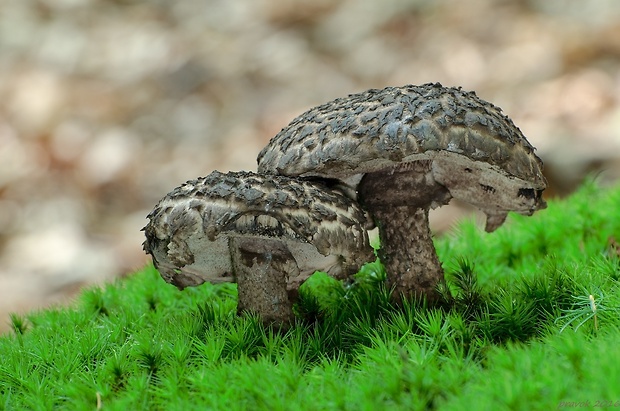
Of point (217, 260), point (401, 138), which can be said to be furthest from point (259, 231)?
point (401, 138)

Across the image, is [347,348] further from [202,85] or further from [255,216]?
[202,85]

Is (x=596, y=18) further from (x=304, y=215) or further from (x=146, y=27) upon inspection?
(x=304, y=215)

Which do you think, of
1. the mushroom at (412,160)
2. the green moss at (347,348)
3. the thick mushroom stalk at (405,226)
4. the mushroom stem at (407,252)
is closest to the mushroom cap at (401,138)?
the mushroom at (412,160)

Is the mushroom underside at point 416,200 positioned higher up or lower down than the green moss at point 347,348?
higher up

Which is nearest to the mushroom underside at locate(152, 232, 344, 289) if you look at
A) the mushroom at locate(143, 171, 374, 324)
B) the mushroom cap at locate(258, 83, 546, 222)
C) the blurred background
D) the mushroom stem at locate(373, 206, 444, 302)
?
the mushroom at locate(143, 171, 374, 324)

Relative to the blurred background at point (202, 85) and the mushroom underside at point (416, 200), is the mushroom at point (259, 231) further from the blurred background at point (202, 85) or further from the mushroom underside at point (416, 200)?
the blurred background at point (202, 85)

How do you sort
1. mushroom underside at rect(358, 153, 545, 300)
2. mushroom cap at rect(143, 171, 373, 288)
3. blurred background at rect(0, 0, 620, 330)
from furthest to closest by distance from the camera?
blurred background at rect(0, 0, 620, 330) < mushroom underside at rect(358, 153, 545, 300) < mushroom cap at rect(143, 171, 373, 288)

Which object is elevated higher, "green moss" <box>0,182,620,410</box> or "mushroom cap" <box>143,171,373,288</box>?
"mushroom cap" <box>143,171,373,288</box>

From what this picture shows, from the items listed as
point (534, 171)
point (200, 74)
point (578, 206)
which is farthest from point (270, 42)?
point (534, 171)

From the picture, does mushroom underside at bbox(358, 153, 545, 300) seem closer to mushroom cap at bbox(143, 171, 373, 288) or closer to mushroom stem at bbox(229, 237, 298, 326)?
mushroom cap at bbox(143, 171, 373, 288)
